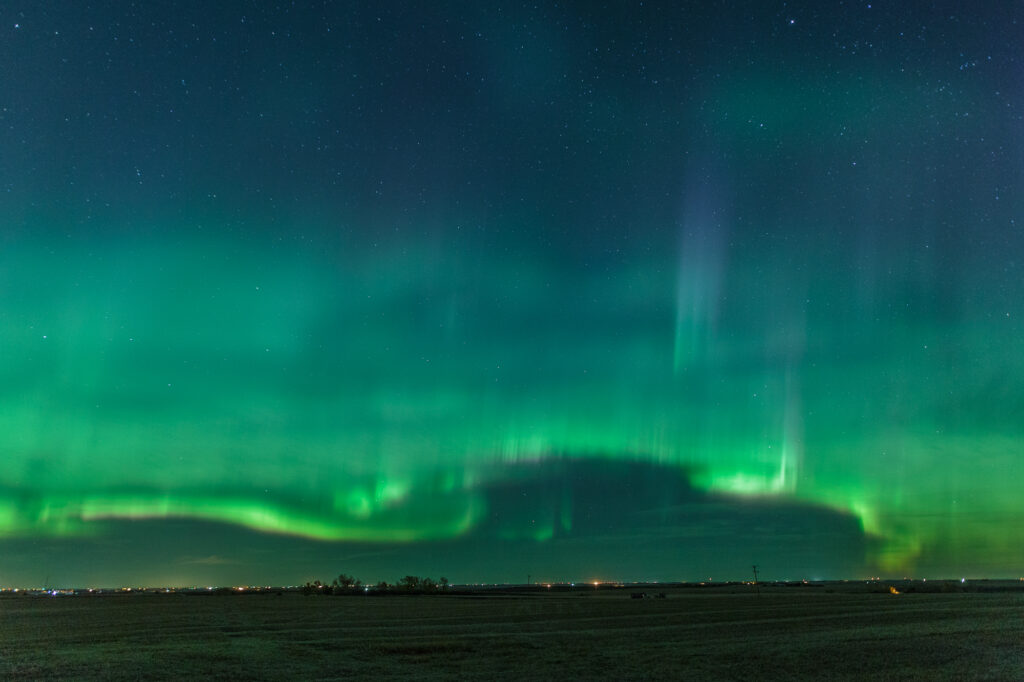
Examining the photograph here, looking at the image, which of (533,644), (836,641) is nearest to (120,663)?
(533,644)

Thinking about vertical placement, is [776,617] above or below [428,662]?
below

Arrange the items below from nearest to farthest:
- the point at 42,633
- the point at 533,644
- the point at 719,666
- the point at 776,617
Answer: the point at 719,666
the point at 533,644
the point at 42,633
the point at 776,617

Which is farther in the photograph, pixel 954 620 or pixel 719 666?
pixel 954 620

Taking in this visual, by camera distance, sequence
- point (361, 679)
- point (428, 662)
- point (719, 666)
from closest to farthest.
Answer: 1. point (361, 679)
2. point (719, 666)
3. point (428, 662)

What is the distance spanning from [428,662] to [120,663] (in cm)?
1744

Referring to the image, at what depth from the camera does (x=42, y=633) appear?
216 feet

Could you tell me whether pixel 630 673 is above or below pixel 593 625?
above

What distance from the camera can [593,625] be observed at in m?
68.7

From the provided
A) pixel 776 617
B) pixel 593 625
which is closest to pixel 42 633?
pixel 593 625

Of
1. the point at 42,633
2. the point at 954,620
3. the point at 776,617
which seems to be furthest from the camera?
the point at 776,617

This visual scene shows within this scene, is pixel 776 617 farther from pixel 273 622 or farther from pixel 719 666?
pixel 273 622

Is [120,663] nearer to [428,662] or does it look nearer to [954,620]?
[428,662]

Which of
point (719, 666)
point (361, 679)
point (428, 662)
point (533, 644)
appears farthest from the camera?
point (533, 644)

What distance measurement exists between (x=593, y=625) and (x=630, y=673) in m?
33.7
